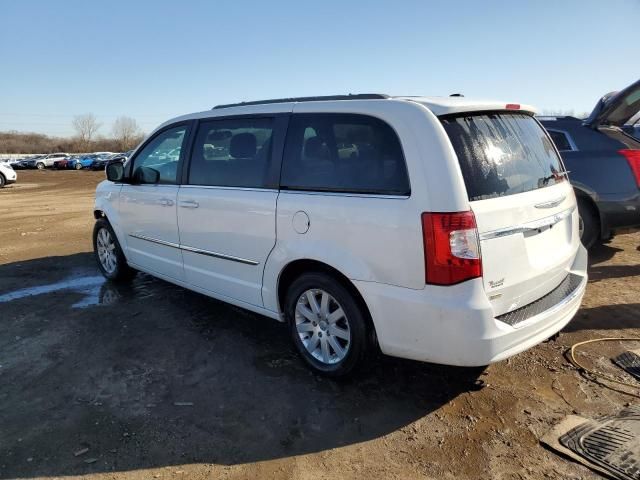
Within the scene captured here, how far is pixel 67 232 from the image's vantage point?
9.82 m

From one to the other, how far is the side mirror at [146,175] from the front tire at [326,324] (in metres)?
2.08

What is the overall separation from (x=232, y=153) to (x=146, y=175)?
1.33 metres

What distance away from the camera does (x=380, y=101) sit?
3.19 meters

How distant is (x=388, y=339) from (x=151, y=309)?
2.90 meters

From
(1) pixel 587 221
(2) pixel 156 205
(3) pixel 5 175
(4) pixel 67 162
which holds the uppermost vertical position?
(2) pixel 156 205

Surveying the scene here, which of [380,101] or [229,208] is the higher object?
[380,101]

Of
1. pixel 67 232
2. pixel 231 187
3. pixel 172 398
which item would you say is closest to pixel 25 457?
pixel 172 398

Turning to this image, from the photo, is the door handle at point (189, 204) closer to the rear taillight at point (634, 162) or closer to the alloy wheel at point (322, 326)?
the alloy wheel at point (322, 326)

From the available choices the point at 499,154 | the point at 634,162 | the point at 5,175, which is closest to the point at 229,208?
A: the point at 499,154

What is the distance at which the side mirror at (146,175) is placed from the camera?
4.91 meters

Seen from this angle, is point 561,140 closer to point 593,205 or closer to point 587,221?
point 593,205

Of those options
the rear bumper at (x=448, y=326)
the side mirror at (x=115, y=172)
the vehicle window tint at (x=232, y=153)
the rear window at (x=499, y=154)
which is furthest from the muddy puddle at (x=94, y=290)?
the rear window at (x=499, y=154)

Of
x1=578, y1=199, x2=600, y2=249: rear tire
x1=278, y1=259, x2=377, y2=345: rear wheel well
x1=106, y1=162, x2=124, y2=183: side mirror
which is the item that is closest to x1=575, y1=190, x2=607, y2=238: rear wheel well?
x1=578, y1=199, x2=600, y2=249: rear tire

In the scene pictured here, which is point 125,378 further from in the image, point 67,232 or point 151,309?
point 67,232
